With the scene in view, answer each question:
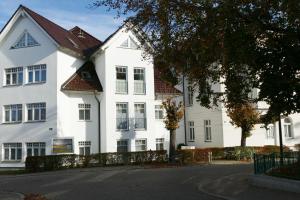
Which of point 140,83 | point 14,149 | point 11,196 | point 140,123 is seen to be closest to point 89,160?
point 140,123

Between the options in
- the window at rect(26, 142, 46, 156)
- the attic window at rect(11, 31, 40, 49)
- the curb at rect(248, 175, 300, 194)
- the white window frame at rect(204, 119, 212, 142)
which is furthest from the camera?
the white window frame at rect(204, 119, 212, 142)

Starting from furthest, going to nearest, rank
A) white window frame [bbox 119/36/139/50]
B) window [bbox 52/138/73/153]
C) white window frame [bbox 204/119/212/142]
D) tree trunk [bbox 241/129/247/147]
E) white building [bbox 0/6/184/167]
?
white window frame [bbox 204/119/212/142] → white window frame [bbox 119/36/139/50] → tree trunk [bbox 241/129/247/147] → white building [bbox 0/6/184/167] → window [bbox 52/138/73/153]

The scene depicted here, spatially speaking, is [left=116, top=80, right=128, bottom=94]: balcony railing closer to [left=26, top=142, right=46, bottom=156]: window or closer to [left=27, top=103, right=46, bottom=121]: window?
[left=27, top=103, right=46, bottom=121]: window

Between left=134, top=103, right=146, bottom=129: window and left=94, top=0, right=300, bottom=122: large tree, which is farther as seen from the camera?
left=134, top=103, right=146, bottom=129: window

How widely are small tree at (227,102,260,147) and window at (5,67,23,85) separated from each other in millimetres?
16310

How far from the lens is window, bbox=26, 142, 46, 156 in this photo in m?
34.3

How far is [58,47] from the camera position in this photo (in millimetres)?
34594

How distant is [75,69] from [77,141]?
571 cm

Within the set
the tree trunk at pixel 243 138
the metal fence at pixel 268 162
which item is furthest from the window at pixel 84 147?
the metal fence at pixel 268 162

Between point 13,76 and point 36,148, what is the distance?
6123mm

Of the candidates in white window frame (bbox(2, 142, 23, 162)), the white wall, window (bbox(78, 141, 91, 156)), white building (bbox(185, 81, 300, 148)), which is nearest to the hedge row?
white building (bbox(185, 81, 300, 148))

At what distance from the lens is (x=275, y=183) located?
50.0 feet

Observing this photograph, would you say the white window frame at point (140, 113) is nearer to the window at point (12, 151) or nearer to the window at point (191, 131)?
the window at point (191, 131)

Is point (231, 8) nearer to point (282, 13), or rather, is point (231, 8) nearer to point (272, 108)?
point (282, 13)
